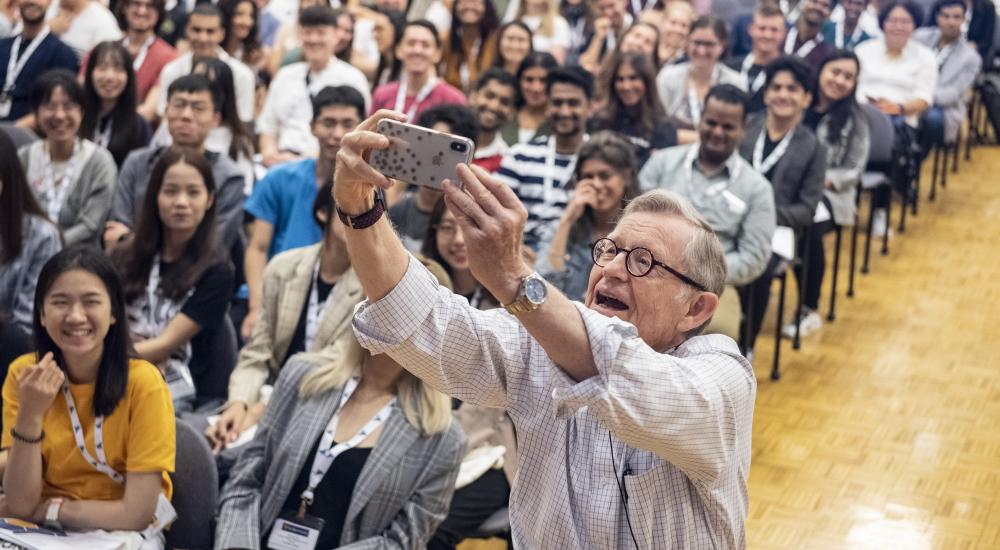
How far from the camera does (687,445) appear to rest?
1549mm

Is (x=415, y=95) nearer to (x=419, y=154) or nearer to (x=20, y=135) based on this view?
(x=20, y=135)

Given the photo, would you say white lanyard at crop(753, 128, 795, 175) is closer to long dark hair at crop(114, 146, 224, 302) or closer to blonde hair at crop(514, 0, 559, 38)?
long dark hair at crop(114, 146, 224, 302)

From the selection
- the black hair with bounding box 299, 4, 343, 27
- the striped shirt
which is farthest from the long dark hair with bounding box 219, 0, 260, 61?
the striped shirt

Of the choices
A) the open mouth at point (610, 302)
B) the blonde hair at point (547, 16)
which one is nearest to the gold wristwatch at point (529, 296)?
the open mouth at point (610, 302)

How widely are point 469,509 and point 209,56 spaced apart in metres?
3.72

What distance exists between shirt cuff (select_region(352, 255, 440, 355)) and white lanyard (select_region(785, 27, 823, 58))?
6342 mm

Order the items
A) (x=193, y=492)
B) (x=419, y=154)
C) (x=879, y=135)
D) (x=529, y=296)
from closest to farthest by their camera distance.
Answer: (x=529, y=296)
(x=419, y=154)
(x=193, y=492)
(x=879, y=135)

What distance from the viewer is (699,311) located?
176 cm

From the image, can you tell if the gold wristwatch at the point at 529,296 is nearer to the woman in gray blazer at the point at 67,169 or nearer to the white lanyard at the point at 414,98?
the woman in gray blazer at the point at 67,169

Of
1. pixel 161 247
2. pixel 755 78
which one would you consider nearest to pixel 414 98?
pixel 755 78

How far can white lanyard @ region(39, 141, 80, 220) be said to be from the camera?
486cm

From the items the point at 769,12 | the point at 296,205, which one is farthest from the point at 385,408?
the point at 769,12

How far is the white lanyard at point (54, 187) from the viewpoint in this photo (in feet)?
16.0

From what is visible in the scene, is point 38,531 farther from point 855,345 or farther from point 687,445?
point 855,345
